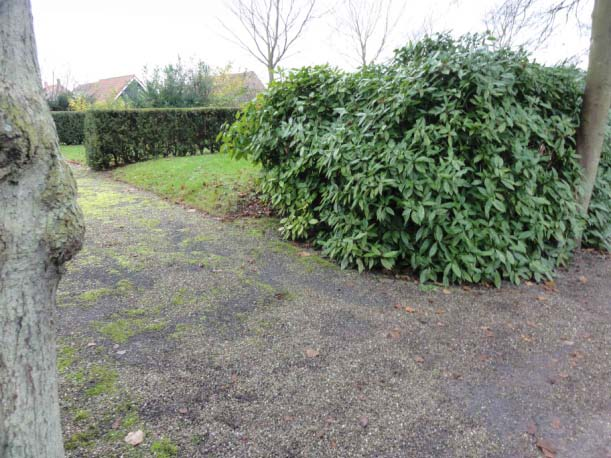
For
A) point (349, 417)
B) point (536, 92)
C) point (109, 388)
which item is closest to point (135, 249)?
point (109, 388)

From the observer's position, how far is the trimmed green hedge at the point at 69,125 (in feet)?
53.7

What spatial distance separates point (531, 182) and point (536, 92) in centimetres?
102

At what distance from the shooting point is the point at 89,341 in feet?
8.28

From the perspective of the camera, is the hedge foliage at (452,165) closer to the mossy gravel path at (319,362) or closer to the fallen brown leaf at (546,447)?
the mossy gravel path at (319,362)

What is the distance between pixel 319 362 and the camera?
2389 mm

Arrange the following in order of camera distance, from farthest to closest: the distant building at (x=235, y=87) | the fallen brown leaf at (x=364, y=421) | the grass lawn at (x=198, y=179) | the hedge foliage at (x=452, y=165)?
1. the distant building at (x=235, y=87)
2. the grass lawn at (x=198, y=179)
3. the hedge foliage at (x=452, y=165)
4. the fallen brown leaf at (x=364, y=421)

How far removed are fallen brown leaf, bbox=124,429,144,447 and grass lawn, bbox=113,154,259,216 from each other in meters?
4.19

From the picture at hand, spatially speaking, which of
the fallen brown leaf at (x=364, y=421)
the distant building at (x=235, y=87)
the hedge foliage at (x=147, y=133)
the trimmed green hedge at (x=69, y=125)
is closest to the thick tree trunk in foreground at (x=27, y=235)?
the fallen brown leaf at (x=364, y=421)

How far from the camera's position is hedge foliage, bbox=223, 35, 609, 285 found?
3455 millimetres

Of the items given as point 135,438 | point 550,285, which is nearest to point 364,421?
point 135,438

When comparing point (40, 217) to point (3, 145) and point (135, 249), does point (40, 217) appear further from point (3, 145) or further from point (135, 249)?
point (135, 249)

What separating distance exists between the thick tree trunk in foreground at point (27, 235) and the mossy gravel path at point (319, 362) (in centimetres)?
61

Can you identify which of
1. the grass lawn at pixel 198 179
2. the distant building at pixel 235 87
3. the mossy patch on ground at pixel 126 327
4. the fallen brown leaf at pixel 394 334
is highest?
the distant building at pixel 235 87

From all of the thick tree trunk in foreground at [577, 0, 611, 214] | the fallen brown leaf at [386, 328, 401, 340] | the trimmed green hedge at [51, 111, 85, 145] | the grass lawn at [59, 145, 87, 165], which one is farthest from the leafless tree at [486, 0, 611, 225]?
the trimmed green hedge at [51, 111, 85, 145]
